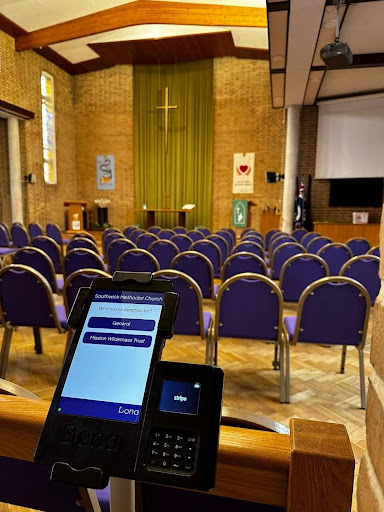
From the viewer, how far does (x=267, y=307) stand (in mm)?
2844

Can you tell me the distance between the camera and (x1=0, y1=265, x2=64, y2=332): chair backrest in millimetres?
2904

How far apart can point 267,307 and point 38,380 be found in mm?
1927

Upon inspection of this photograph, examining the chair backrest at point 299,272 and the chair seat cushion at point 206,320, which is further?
the chair backrest at point 299,272

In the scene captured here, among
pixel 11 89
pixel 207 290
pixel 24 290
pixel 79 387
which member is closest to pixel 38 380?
pixel 24 290

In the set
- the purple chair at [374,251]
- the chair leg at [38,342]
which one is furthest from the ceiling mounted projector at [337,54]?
the chair leg at [38,342]

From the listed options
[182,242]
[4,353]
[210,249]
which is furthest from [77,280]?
[182,242]

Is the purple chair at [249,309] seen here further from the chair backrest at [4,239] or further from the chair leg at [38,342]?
the chair backrest at [4,239]

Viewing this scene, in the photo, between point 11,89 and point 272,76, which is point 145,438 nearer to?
point 272,76

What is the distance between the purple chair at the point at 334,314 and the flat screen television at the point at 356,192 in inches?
378

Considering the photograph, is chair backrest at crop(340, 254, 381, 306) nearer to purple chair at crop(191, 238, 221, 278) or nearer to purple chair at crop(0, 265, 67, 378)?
purple chair at crop(191, 238, 221, 278)

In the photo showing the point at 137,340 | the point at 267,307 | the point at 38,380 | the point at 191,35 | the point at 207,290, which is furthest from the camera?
the point at 191,35

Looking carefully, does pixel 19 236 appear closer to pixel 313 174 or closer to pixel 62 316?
pixel 62 316

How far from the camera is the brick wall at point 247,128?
521 inches

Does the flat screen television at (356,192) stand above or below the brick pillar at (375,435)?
above
